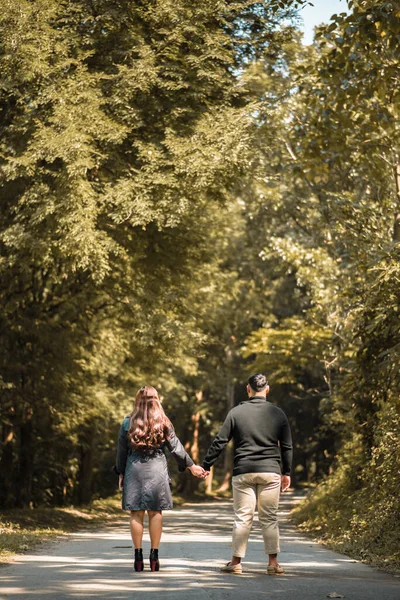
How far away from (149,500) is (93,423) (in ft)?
62.3

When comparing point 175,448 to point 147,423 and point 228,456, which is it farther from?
point 228,456

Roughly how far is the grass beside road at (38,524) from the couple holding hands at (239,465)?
8.52 ft

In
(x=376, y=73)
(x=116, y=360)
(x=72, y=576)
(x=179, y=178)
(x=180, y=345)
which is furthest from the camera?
(x=116, y=360)

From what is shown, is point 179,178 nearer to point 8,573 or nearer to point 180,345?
point 180,345

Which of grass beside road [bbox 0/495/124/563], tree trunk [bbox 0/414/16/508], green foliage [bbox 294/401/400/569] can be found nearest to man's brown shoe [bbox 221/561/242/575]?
green foliage [bbox 294/401/400/569]

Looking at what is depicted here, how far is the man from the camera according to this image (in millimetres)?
10031

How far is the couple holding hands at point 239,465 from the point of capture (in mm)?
10039

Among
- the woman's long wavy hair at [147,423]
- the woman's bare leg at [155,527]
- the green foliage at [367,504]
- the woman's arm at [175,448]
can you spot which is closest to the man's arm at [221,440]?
the woman's arm at [175,448]

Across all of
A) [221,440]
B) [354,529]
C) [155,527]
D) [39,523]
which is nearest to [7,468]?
[39,523]

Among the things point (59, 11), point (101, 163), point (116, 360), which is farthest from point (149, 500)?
point (116, 360)

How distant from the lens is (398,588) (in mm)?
8938

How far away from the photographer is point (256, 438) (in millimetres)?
10039

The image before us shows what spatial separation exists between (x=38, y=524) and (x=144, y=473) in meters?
12.2

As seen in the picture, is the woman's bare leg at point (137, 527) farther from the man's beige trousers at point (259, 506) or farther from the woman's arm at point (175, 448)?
the man's beige trousers at point (259, 506)
